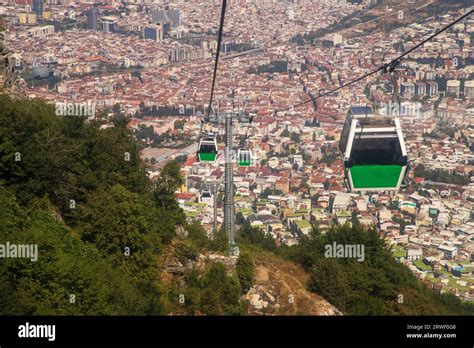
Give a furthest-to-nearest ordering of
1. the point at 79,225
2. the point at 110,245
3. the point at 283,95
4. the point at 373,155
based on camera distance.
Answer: the point at 283,95 → the point at 79,225 → the point at 110,245 → the point at 373,155

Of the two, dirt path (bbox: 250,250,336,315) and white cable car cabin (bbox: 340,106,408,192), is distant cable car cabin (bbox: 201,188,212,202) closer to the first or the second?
dirt path (bbox: 250,250,336,315)

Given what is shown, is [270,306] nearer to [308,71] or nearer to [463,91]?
[463,91]

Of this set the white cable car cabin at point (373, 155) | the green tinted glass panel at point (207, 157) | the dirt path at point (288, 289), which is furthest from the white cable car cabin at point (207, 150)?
the white cable car cabin at point (373, 155)

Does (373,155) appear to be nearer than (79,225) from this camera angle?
Yes

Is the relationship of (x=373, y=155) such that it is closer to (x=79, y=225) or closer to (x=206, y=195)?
(x=79, y=225)

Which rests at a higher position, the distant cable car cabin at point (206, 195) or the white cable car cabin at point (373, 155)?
the white cable car cabin at point (373, 155)

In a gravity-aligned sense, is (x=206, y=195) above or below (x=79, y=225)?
below

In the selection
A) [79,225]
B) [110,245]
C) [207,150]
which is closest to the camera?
[110,245]

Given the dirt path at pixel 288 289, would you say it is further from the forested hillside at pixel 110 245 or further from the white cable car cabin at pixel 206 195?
the white cable car cabin at pixel 206 195

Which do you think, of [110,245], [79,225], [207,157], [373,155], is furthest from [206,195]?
[373,155]
